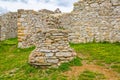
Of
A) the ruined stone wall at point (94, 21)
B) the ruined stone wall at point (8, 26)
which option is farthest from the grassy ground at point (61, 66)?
the ruined stone wall at point (8, 26)

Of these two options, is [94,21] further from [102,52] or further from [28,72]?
[28,72]

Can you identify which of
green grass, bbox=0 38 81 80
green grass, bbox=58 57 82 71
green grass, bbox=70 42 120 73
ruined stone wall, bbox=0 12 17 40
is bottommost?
green grass, bbox=0 38 81 80

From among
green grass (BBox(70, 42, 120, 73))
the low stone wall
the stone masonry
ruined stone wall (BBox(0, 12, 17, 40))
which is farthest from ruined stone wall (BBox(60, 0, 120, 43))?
ruined stone wall (BBox(0, 12, 17, 40))

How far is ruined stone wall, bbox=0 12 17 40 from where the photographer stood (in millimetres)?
31317

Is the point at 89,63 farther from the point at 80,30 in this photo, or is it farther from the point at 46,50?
the point at 80,30

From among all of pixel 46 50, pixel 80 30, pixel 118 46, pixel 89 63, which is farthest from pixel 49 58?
pixel 80 30

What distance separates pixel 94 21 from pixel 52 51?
265 inches

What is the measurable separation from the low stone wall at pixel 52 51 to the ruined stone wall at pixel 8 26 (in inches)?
659

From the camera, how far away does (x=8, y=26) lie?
31.7 m

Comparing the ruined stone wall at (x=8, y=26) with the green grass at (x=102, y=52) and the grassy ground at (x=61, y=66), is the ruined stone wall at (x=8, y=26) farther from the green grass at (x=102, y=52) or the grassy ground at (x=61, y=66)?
the green grass at (x=102, y=52)

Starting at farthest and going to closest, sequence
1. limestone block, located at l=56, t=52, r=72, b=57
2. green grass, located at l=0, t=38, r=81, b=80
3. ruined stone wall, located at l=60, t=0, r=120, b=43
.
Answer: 1. ruined stone wall, located at l=60, t=0, r=120, b=43
2. limestone block, located at l=56, t=52, r=72, b=57
3. green grass, located at l=0, t=38, r=81, b=80

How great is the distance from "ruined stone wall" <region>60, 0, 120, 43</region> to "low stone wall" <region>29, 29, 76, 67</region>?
5.92m

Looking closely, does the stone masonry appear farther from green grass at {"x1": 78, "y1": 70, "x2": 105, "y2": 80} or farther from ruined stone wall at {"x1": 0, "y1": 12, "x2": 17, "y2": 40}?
ruined stone wall at {"x1": 0, "y1": 12, "x2": 17, "y2": 40}

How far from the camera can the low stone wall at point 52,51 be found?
47.5ft
